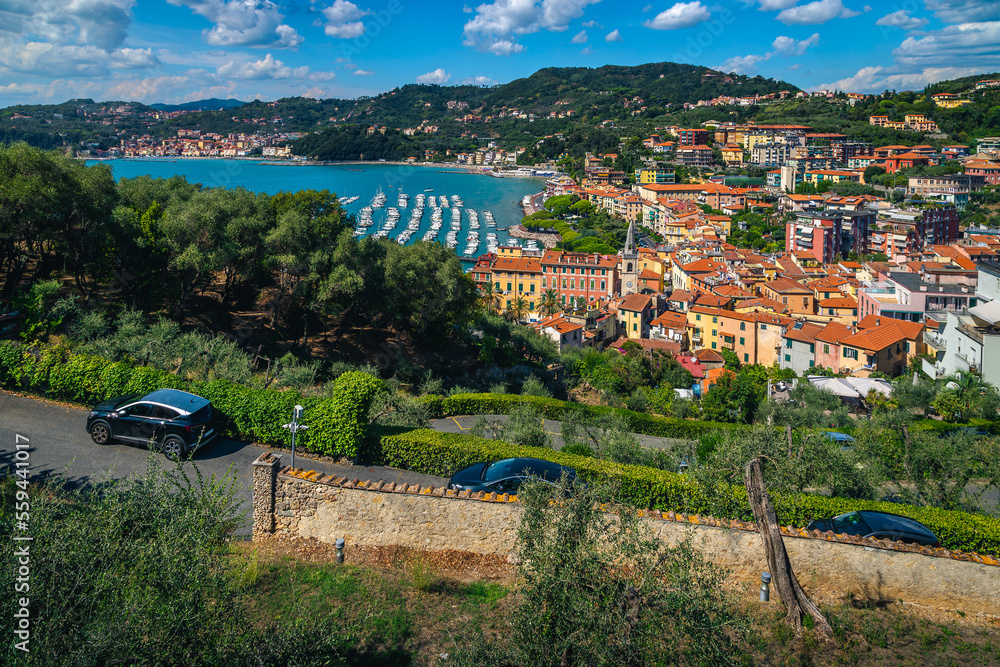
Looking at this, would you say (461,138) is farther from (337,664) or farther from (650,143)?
(337,664)

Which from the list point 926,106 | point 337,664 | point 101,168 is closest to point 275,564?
point 337,664

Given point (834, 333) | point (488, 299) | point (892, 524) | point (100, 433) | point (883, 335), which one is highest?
point (100, 433)

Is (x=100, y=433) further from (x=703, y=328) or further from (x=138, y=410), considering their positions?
(x=703, y=328)

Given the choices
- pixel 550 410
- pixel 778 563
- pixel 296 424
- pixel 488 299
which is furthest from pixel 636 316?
pixel 778 563

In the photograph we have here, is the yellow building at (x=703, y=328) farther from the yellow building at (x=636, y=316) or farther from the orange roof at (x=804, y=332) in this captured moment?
the orange roof at (x=804, y=332)

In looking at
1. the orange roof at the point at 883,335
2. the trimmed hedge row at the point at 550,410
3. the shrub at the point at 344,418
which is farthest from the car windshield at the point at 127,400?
the orange roof at the point at 883,335

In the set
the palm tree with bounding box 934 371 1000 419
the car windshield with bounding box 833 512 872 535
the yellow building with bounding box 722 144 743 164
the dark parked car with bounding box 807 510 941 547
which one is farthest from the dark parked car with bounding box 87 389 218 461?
the yellow building with bounding box 722 144 743 164
